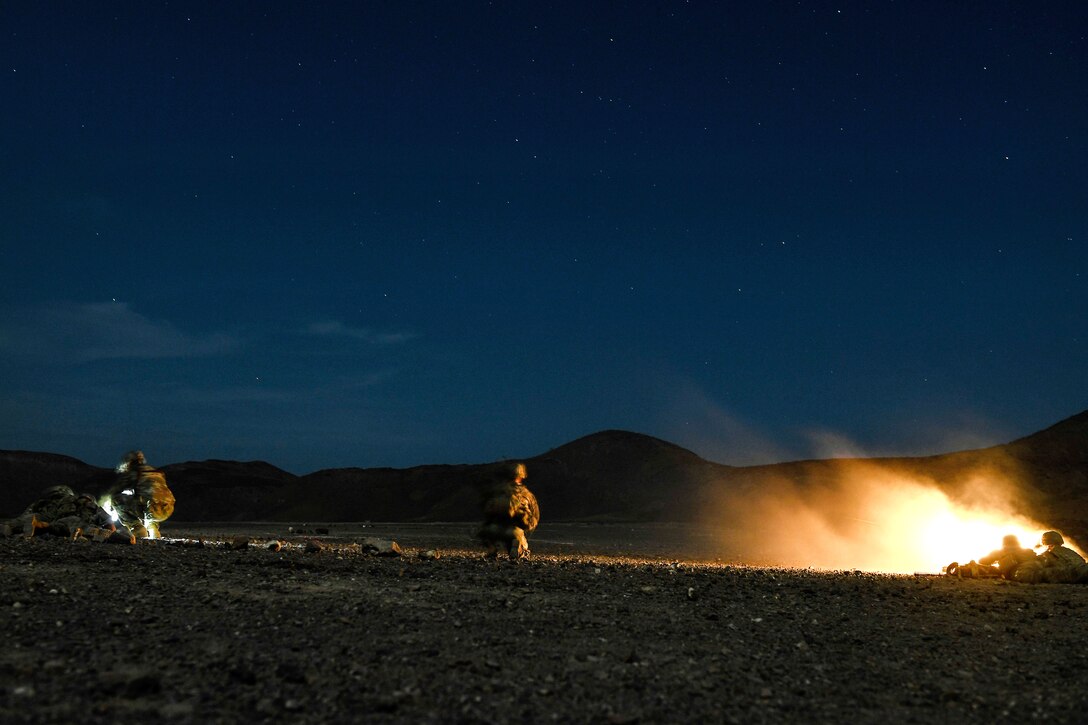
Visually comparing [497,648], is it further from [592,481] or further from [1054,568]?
[592,481]

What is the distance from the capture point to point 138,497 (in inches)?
A: 1011

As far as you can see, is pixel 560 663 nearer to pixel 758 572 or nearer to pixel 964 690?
pixel 964 690

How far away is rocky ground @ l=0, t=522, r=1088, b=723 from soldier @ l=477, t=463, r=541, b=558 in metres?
5.06

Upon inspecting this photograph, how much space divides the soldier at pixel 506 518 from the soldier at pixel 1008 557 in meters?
11.5

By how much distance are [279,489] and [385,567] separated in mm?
76764

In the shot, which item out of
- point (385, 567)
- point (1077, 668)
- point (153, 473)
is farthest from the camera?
point (153, 473)

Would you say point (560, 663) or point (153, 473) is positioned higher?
point (153, 473)

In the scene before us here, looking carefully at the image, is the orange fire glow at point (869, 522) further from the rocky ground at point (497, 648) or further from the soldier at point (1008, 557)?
the rocky ground at point (497, 648)

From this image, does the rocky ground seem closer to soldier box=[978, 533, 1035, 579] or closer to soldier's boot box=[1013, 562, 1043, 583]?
soldier's boot box=[1013, 562, 1043, 583]

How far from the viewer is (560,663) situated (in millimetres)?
8914

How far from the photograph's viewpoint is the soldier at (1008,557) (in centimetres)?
2019

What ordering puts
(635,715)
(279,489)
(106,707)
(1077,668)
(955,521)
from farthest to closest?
(279,489)
(955,521)
(1077,668)
(635,715)
(106,707)

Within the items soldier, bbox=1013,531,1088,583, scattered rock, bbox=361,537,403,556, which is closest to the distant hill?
soldier, bbox=1013,531,1088,583

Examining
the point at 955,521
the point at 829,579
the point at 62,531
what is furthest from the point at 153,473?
the point at 955,521
